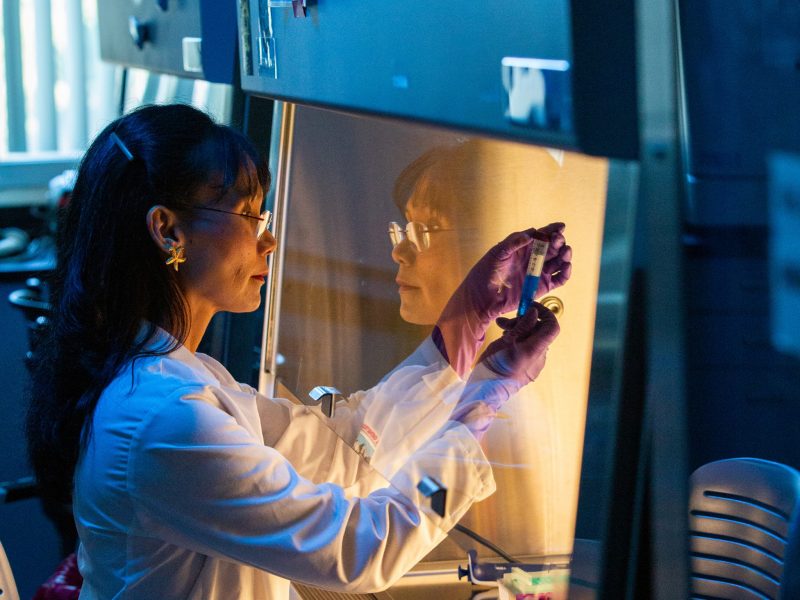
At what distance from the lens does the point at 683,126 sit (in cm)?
62

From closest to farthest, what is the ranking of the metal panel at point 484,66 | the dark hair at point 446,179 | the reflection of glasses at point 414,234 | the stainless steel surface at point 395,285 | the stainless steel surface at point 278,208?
the metal panel at point 484,66 < the stainless steel surface at point 395,285 < the dark hair at point 446,179 < the reflection of glasses at point 414,234 < the stainless steel surface at point 278,208

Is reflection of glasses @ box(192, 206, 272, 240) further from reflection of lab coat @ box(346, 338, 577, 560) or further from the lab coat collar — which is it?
reflection of lab coat @ box(346, 338, 577, 560)

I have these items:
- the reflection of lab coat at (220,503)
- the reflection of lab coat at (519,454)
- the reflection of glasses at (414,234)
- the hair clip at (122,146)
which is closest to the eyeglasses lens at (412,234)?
the reflection of glasses at (414,234)

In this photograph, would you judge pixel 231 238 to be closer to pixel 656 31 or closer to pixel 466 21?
pixel 466 21

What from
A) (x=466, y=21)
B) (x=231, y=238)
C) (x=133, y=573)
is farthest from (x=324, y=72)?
(x=133, y=573)

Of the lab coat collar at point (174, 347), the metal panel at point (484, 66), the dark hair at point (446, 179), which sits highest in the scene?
the metal panel at point (484, 66)

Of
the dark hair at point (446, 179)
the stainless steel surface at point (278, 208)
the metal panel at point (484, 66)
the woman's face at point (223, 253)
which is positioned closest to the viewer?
the metal panel at point (484, 66)

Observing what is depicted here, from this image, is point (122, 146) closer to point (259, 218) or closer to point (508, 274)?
point (259, 218)

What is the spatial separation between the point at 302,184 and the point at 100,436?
589mm

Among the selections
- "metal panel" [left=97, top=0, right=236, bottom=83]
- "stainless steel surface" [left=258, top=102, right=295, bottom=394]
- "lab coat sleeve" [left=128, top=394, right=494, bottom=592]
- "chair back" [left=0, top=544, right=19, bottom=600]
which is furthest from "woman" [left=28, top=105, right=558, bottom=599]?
"metal panel" [left=97, top=0, right=236, bottom=83]

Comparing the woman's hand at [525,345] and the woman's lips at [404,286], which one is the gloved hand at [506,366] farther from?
the woman's lips at [404,286]

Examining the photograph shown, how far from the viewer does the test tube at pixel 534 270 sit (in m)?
0.79

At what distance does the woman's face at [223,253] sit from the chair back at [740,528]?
60cm

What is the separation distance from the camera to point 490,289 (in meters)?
0.88
